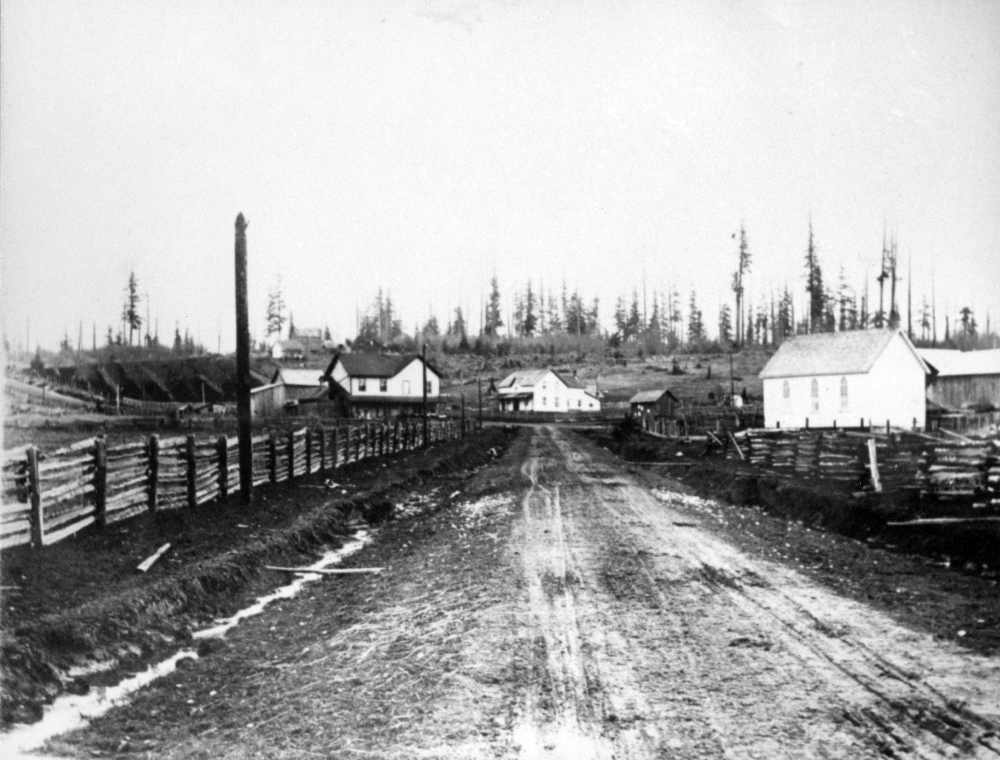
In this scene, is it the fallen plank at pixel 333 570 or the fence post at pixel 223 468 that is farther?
the fence post at pixel 223 468

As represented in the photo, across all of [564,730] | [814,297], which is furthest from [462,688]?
[814,297]

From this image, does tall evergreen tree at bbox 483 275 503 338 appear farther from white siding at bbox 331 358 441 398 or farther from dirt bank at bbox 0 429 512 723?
dirt bank at bbox 0 429 512 723

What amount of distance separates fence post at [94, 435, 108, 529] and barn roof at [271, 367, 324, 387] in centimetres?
6792

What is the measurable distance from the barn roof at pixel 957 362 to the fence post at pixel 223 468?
147 feet

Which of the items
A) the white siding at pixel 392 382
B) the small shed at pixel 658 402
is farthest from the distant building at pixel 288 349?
the small shed at pixel 658 402

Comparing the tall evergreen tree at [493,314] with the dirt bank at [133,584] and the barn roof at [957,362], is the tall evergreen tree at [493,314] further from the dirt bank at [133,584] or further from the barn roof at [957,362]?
the dirt bank at [133,584]

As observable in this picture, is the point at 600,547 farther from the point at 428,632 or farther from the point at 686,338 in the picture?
the point at 686,338

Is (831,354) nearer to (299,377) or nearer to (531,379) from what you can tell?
(531,379)

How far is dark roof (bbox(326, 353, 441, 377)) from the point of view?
74.5m

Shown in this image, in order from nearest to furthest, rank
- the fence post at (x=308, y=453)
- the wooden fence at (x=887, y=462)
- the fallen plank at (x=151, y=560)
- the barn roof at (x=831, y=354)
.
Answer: the fallen plank at (x=151, y=560), the wooden fence at (x=887, y=462), the fence post at (x=308, y=453), the barn roof at (x=831, y=354)

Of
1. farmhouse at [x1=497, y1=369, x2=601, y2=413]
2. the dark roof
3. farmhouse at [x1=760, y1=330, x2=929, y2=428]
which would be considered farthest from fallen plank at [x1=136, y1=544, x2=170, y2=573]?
farmhouse at [x1=497, y1=369, x2=601, y2=413]

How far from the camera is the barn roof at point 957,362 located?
46.2 m

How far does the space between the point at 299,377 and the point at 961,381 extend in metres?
60.9

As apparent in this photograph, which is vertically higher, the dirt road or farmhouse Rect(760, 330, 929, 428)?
farmhouse Rect(760, 330, 929, 428)
